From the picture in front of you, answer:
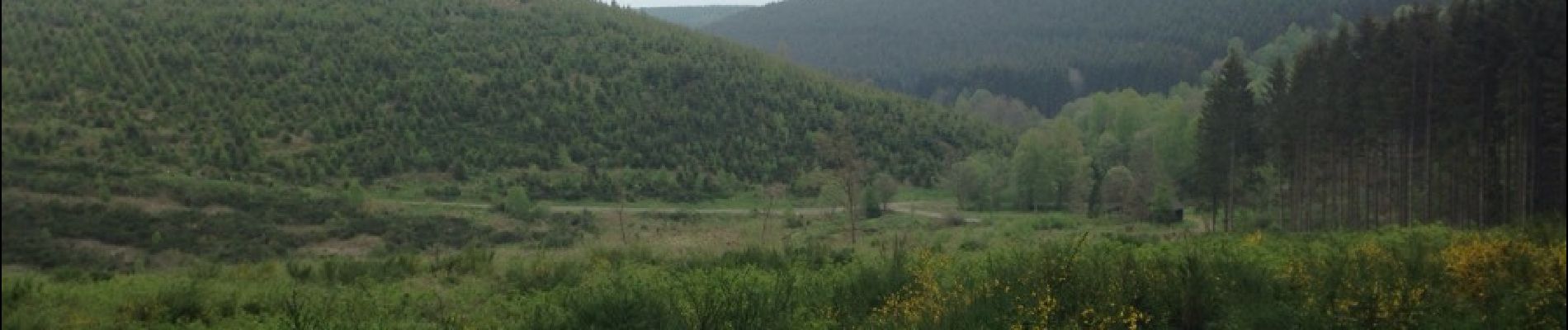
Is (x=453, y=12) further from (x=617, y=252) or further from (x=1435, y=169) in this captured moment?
(x=1435, y=169)

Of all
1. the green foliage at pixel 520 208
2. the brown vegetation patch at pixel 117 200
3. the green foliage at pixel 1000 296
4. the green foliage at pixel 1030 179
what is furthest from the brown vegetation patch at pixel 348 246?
the green foliage at pixel 1030 179

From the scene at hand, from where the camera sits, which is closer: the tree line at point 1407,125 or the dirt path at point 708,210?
the tree line at point 1407,125

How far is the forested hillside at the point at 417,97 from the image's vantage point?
15859 mm

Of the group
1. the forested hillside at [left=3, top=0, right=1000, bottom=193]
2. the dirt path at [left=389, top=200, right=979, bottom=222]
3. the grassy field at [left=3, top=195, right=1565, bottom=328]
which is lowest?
the dirt path at [left=389, top=200, right=979, bottom=222]

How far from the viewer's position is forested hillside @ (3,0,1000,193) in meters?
15.9

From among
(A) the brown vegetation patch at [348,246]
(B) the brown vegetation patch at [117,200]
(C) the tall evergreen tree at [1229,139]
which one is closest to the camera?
(B) the brown vegetation patch at [117,200]

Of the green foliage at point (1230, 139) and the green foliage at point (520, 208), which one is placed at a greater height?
the green foliage at point (1230, 139)

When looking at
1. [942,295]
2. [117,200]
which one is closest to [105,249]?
[117,200]

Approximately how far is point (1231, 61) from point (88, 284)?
5016 cm

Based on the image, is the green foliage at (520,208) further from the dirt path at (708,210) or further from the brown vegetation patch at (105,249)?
the brown vegetation patch at (105,249)

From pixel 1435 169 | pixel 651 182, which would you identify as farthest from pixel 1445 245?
pixel 651 182

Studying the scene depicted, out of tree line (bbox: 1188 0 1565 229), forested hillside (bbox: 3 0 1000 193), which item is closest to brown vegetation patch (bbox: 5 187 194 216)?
forested hillside (bbox: 3 0 1000 193)

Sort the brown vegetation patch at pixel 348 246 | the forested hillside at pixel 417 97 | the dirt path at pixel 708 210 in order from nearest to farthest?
1. the forested hillside at pixel 417 97
2. the brown vegetation patch at pixel 348 246
3. the dirt path at pixel 708 210

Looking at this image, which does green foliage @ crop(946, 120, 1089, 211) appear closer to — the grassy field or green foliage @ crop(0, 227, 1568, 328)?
the grassy field
